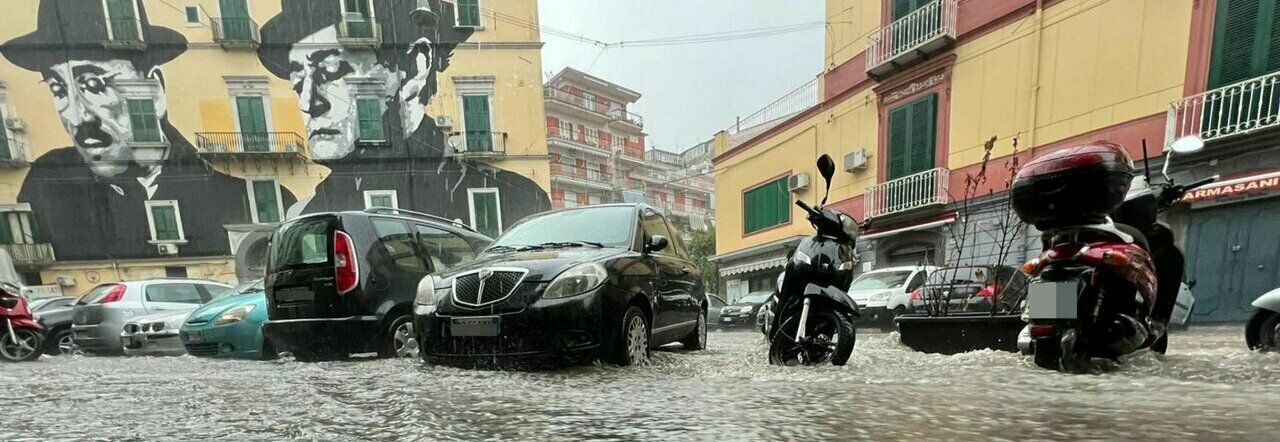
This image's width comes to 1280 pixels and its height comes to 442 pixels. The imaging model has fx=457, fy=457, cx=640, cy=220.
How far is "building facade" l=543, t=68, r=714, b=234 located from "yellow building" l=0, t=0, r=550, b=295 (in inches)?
408

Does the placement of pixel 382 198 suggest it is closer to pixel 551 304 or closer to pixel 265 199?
pixel 265 199

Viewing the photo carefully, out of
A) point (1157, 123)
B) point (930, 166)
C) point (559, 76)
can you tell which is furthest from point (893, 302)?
point (559, 76)


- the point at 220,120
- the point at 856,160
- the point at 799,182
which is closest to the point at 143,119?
the point at 220,120

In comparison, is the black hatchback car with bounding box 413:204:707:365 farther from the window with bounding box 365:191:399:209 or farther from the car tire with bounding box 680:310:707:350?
the window with bounding box 365:191:399:209

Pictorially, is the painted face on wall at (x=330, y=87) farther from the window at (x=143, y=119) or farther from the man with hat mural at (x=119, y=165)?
the window at (x=143, y=119)

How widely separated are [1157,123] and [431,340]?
10360 mm

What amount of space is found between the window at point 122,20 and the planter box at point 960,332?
843 inches

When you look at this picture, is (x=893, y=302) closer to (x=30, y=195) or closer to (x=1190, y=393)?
(x=1190, y=393)

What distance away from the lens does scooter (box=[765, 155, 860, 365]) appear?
2.98m

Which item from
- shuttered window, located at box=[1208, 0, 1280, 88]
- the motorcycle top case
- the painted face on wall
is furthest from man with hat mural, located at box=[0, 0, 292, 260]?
shuttered window, located at box=[1208, 0, 1280, 88]

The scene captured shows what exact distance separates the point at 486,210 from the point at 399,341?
11.9 meters

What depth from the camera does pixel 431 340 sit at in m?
3.01

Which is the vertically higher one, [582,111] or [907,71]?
[582,111]

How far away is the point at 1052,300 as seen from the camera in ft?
6.96
